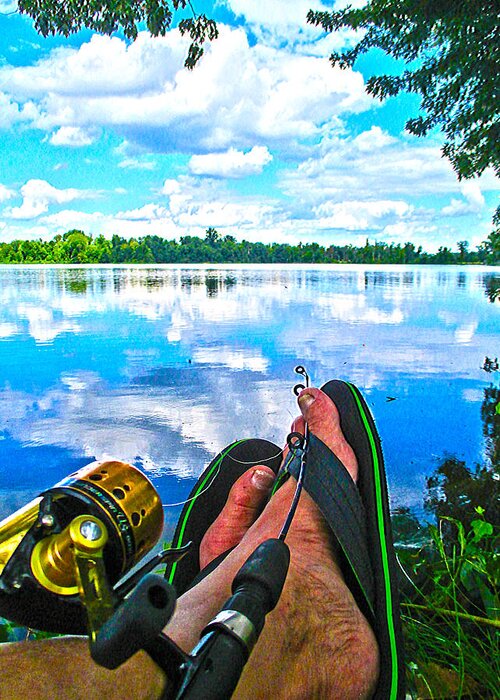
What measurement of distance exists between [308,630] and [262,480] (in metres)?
0.70

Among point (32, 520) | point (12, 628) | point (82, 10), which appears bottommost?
A: point (12, 628)

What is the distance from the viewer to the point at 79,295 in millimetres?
9977

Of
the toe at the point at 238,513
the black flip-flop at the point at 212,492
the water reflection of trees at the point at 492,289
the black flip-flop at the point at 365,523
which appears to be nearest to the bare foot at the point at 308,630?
the black flip-flop at the point at 365,523

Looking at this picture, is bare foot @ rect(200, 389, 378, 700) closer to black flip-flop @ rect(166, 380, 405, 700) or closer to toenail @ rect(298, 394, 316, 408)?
black flip-flop @ rect(166, 380, 405, 700)

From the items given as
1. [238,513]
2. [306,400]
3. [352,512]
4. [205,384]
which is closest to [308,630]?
[352,512]

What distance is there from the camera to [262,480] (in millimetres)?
1650

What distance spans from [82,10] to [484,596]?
15.4 feet

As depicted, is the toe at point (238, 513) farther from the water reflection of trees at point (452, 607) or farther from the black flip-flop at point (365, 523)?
the water reflection of trees at point (452, 607)

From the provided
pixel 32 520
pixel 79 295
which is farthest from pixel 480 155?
pixel 79 295

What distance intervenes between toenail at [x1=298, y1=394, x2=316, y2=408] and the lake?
59cm

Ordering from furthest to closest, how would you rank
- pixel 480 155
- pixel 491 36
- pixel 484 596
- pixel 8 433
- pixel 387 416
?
pixel 480 155
pixel 491 36
pixel 387 416
pixel 8 433
pixel 484 596

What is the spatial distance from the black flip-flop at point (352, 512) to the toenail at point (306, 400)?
80mm

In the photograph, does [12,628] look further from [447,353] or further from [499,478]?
[447,353]

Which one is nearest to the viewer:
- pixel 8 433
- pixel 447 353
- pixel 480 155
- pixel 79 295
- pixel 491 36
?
pixel 8 433
